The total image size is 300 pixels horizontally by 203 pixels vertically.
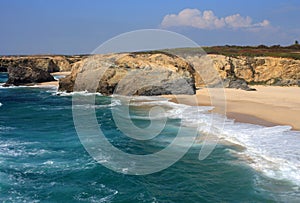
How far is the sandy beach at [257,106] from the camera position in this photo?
64.2ft

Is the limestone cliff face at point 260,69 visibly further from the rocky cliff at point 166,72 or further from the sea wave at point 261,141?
the sea wave at point 261,141

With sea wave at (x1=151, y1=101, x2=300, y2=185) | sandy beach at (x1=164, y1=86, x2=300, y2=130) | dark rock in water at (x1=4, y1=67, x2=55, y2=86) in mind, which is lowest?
sea wave at (x1=151, y1=101, x2=300, y2=185)

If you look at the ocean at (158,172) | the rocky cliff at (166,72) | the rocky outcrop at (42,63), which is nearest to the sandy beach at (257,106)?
the ocean at (158,172)

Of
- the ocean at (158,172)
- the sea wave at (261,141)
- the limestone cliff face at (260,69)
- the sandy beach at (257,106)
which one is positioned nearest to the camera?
the ocean at (158,172)

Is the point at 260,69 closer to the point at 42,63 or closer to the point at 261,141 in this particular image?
the point at 261,141

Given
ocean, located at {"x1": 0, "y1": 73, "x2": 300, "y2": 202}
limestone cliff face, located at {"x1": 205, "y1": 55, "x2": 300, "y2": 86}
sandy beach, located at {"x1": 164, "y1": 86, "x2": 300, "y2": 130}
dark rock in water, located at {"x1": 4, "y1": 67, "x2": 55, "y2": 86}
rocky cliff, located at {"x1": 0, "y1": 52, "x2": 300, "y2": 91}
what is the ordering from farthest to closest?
dark rock in water, located at {"x1": 4, "y1": 67, "x2": 55, "y2": 86}
limestone cliff face, located at {"x1": 205, "y1": 55, "x2": 300, "y2": 86}
rocky cliff, located at {"x1": 0, "y1": 52, "x2": 300, "y2": 91}
sandy beach, located at {"x1": 164, "y1": 86, "x2": 300, "y2": 130}
ocean, located at {"x1": 0, "y1": 73, "x2": 300, "y2": 202}

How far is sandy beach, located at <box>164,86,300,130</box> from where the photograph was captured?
1956 cm

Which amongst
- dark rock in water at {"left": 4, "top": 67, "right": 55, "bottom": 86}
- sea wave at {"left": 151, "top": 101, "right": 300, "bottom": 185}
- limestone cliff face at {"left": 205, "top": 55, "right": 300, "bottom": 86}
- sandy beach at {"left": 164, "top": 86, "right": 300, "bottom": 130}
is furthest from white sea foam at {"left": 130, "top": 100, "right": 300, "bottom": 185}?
dark rock in water at {"left": 4, "top": 67, "right": 55, "bottom": 86}

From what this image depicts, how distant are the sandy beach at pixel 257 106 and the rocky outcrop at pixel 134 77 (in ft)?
5.38

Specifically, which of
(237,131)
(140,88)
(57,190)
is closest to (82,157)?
(57,190)

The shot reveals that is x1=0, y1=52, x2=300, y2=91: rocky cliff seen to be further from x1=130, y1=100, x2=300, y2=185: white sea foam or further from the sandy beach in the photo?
x1=130, y1=100, x2=300, y2=185: white sea foam

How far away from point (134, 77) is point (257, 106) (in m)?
13.1

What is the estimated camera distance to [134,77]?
1303 inches

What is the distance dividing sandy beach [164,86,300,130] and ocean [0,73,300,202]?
6.12ft
